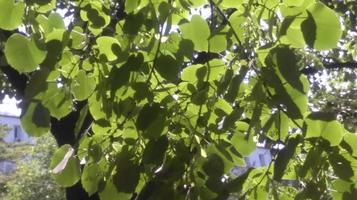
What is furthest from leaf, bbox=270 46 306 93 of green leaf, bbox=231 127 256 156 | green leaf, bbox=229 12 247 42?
green leaf, bbox=231 127 256 156

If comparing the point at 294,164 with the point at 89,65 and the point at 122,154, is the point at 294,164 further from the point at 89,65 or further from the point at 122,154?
the point at 89,65

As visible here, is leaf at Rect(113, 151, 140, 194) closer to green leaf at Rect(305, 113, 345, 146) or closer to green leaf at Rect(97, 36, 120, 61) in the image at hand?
green leaf at Rect(97, 36, 120, 61)

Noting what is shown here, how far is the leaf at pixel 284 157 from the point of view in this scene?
927mm

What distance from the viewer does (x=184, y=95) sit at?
109 centimetres

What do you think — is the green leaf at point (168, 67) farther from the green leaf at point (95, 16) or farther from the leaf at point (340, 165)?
the leaf at point (340, 165)

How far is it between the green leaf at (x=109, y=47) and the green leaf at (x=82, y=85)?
2.5 inches

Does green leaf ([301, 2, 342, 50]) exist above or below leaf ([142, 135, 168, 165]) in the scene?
above

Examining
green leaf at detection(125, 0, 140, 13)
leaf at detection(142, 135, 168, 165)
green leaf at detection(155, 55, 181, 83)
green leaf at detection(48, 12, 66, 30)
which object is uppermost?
green leaf at detection(125, 0, 140, 13)

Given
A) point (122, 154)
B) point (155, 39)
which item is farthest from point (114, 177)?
point (155, 39)

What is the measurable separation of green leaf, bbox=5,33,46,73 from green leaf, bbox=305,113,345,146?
0.48 meters

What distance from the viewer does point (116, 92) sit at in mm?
Result: 1059

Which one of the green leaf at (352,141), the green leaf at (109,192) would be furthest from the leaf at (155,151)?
the green leaf at (352,141)

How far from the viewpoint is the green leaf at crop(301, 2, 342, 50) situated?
92 centimetres

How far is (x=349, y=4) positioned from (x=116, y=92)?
183 inches
